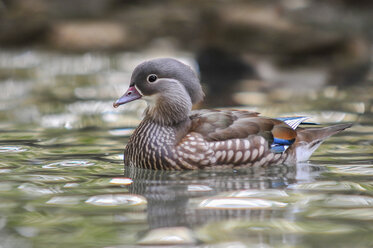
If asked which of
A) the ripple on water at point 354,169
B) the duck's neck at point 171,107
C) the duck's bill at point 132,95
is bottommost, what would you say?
the ripple on water at point 354,169

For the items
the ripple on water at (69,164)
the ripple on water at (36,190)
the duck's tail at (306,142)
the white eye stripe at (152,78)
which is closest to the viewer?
the ripple on water at (36,190)

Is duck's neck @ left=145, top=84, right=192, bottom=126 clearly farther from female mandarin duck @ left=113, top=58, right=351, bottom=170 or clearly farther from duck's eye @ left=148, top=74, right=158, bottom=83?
duck's eye @ left=148, top=74, right=158, bottom=83

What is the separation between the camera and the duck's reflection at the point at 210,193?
15.3 feet

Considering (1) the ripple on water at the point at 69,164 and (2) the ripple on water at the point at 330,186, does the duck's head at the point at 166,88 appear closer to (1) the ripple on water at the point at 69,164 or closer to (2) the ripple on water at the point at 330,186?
(1) the ripple on water at the point at 69,164

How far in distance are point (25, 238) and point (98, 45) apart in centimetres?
1450

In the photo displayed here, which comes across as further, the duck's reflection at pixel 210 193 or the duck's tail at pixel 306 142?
the duck's tail at pixel 306 142

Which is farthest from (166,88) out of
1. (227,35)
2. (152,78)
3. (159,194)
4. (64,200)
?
(227,35)

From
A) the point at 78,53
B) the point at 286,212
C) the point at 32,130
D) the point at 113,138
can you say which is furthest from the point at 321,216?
the point at 78,53

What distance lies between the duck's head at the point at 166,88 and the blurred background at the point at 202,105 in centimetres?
61

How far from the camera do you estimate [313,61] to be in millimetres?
15609

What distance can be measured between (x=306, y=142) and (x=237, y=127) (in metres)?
0.78

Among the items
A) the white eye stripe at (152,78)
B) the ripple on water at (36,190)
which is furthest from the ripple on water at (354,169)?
the ripple on water at (36,190)

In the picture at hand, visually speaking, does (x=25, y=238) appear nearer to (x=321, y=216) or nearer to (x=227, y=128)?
(x=321, y=216)

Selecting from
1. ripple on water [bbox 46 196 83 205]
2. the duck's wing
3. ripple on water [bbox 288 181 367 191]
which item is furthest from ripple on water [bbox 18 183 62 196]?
ripple on water [bbox 288 181 367 191]
